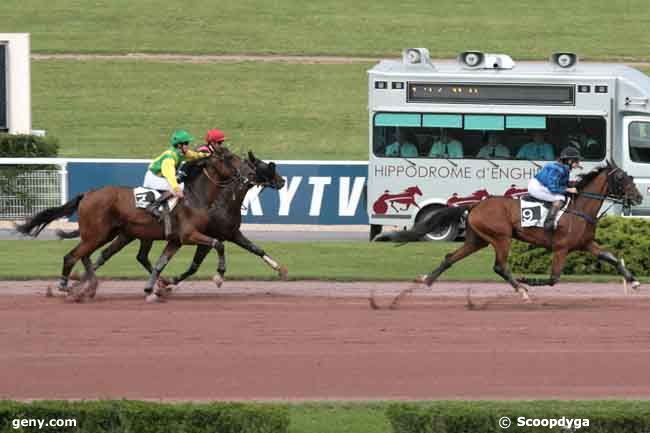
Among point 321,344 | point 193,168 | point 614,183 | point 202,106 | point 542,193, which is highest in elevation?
point 202,106

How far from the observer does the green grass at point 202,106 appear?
3303cm

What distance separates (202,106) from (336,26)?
6.59 metres

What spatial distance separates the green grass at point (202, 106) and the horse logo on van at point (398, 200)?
942 centimetres

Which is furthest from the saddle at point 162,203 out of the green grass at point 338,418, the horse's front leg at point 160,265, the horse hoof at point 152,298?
the green grass at point 338,418

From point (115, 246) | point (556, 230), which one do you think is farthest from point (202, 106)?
point (556, 230)

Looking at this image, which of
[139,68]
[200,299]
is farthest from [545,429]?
[139,68]

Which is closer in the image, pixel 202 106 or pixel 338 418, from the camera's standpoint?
pixel 338 418

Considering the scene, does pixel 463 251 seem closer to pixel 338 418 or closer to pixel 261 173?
pixel 261 173

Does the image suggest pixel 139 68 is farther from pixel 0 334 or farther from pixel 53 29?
pixel 0 334

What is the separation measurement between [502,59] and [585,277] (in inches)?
212

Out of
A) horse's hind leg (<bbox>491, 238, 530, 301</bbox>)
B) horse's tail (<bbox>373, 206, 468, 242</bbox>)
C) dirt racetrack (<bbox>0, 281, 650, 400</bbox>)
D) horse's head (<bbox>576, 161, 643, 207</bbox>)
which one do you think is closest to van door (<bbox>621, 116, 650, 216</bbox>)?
dirt racetrack (<bbox>0, 281, 650, 400</bbox>)

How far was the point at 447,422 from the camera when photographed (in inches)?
347

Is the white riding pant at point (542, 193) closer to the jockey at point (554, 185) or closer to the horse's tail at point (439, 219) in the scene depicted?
the jockey at point (554, 185)

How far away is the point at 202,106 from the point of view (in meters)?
35.6
